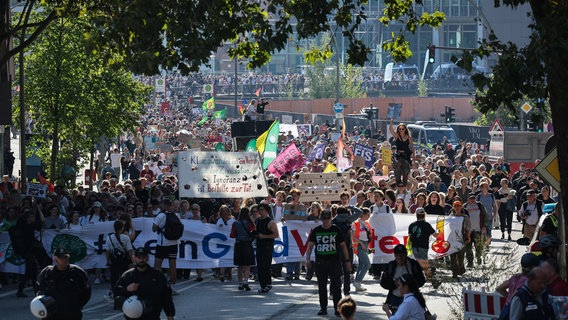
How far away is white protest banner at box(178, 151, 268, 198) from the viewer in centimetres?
2519

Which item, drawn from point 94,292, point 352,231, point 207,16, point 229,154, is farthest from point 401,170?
point 207,16

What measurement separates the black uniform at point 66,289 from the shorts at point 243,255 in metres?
7.33

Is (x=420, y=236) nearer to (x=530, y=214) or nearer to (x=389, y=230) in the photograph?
(x=389, y=230)

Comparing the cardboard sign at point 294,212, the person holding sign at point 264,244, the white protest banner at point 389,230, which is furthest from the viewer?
the cardboard sign at point 294,212

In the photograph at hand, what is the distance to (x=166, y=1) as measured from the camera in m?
17.2

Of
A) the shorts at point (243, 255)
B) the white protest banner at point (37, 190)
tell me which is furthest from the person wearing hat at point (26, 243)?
the white protest banner at point (37, 190)

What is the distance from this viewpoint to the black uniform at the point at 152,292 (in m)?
12.9

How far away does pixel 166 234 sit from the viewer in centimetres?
2061

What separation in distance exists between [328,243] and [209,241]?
5.08 m

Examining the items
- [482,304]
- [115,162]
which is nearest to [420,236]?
[482,304]

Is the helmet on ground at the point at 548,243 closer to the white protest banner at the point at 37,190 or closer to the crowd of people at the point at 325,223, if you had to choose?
the crowd of people at the point at 325,223

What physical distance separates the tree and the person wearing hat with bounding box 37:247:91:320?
20.1 meters

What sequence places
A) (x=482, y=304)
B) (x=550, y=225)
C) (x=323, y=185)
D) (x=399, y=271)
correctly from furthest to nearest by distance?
(x=323, y=185)
(x=550, y=225)
(x=399, y=271)
(x=482, y=304)

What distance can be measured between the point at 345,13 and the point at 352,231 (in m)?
4.18
